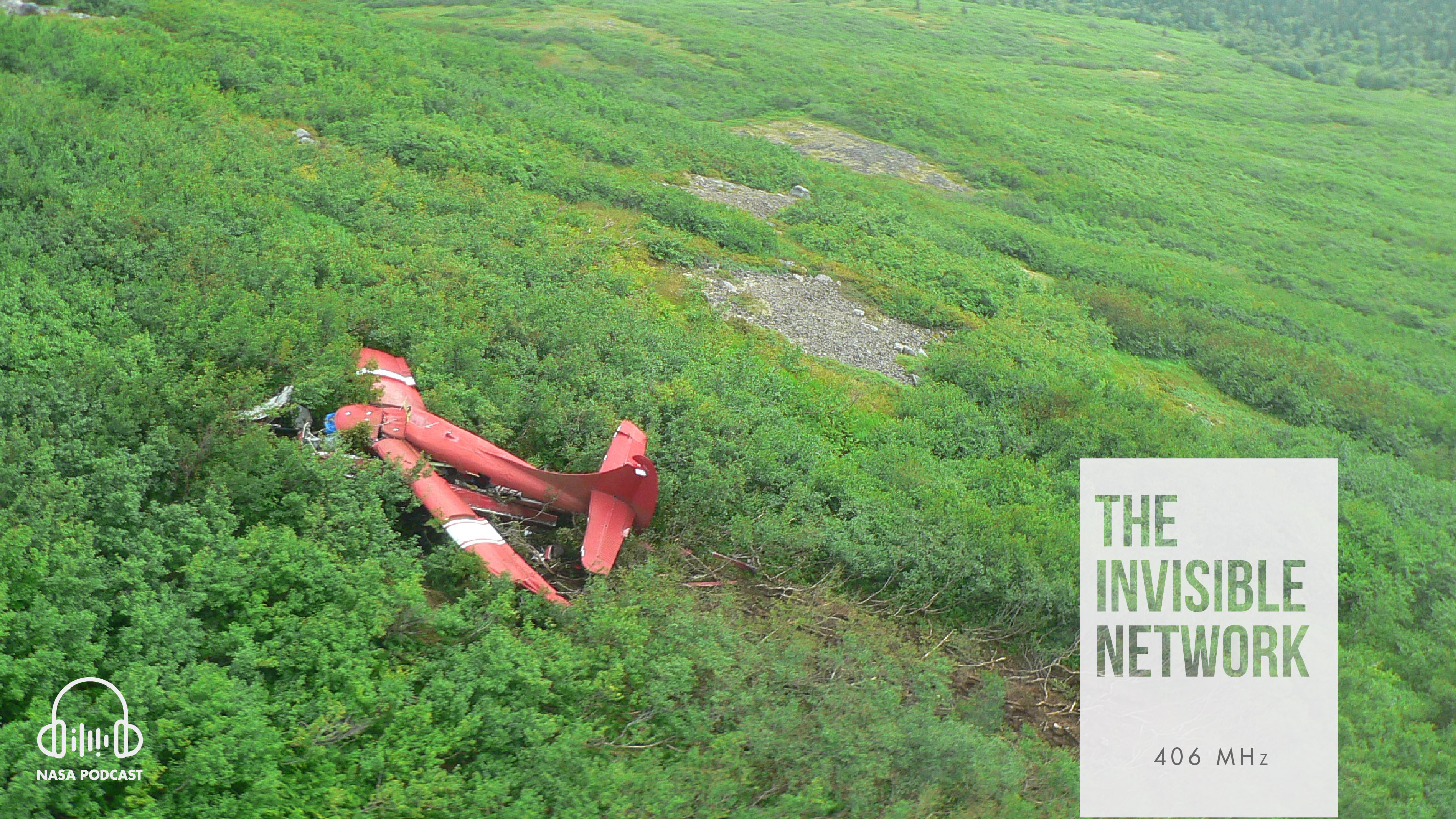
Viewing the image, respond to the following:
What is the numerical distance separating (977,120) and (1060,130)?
15.2ft

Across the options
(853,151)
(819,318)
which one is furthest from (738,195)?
(853,151)

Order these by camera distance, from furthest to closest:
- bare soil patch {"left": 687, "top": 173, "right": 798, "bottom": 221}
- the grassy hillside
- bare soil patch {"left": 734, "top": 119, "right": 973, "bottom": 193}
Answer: bare soil patch {"left": 734, "top": 119, "right": 973, "bottom": 193}, bare soil patch {"left": 687, "top": 173, "right": 798, "bottom": 221}, the grassy hillside

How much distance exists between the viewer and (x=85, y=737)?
17.5 feet

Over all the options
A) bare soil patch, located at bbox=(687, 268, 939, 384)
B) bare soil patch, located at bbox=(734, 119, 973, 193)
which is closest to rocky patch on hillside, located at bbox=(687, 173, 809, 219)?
bare soil patch, located at bbox=(687, 268, 939, 384)

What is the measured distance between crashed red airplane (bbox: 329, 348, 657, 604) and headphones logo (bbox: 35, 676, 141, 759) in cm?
293

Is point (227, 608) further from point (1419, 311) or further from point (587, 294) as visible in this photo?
point (1419, 311)

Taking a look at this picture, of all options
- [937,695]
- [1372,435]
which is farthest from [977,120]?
[937,695]

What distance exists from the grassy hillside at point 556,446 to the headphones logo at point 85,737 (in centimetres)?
9

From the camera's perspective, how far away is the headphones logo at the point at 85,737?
5.26 m

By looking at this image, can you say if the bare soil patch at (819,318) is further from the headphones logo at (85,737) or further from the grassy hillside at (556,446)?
the headphones logo at (85,737)

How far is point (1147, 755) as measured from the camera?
8.02 meters

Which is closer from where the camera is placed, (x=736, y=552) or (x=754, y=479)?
(x=736, y=552)

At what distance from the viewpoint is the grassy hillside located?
245 inches

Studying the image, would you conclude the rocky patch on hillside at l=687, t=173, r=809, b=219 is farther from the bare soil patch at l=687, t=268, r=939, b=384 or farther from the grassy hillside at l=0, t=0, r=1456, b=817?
the bare soil patch at l=687, t=268, r=939, b=384
